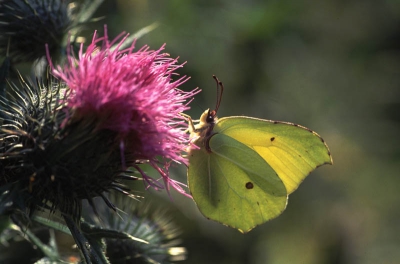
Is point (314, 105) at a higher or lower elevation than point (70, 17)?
lower

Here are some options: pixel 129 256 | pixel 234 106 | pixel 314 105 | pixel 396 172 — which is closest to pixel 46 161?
pixel 129 256

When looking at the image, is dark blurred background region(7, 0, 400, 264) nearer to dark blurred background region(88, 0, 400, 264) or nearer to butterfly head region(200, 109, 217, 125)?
dark blurred background region(88, 0, 400, 264)

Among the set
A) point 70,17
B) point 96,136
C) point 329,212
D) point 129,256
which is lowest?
point 329,212

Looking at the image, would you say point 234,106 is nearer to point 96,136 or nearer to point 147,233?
point 147,233

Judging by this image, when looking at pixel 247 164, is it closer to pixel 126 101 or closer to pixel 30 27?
pixel 126 101

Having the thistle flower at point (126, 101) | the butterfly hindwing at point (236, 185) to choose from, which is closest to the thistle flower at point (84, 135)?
the thistle flower at point (126, 101)

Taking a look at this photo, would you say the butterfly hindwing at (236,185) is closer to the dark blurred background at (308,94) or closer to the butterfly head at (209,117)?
the butterfly head at (209,117)

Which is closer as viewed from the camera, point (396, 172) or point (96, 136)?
point (96, 136)
